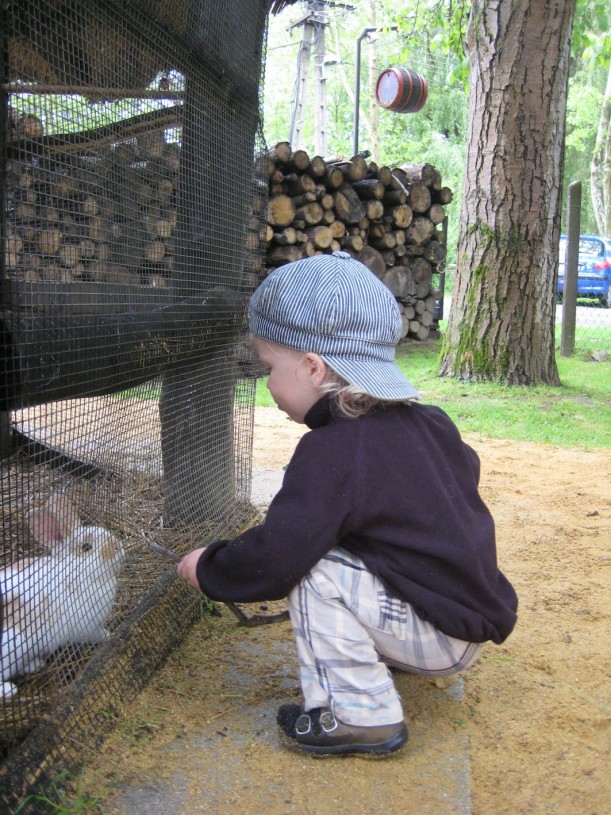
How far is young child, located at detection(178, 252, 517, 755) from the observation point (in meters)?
1.61

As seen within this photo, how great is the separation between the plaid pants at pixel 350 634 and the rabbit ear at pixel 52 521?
0.56 m

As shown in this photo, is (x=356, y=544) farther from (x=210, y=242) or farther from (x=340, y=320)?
(x=210, y=242)

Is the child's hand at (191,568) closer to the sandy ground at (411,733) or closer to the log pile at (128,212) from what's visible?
the sandy ground at (411,733)

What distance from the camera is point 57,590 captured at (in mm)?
1764

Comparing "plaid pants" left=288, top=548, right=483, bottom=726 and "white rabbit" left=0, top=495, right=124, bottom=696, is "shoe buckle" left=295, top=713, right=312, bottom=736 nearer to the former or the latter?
"plaid pants" left=288, top=548, right=483, bottom=726

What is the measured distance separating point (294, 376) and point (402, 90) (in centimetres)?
1011

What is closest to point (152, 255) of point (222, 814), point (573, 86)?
point (222, 814)

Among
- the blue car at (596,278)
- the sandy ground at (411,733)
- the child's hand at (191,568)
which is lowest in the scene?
the sandy ground at (411,733)

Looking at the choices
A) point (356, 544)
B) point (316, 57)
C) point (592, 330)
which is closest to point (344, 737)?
point (356, 544)

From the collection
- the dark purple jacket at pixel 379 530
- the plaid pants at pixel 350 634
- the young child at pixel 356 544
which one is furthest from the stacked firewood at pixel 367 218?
the plaid pants at pixel 350 634

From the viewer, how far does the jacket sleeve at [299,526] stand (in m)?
1.58

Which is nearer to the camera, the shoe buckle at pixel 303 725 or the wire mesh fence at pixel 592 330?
the shoe buckle at pixel 303 725

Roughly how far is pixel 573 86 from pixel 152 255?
2587 centimetres

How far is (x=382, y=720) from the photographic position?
165cm
